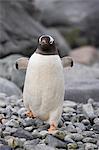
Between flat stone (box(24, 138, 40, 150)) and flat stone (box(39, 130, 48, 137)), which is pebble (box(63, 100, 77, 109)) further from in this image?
flat stone (box(24, 138, 40, 150))

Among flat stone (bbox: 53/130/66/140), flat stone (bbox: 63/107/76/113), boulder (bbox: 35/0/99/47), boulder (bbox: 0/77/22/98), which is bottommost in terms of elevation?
flat stone (bbox: 53/130/66/140)

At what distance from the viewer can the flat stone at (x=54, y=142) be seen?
3.33 metres

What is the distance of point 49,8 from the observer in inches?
542

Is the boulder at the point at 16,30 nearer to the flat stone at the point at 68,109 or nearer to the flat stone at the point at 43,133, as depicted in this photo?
the flat stone at the point at 68,109

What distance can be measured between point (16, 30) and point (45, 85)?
5.02 metres

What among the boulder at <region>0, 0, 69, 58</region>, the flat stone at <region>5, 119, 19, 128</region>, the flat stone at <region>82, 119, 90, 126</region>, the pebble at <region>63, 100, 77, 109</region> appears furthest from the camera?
the boulder at <region>0, 0, 69, 58</region>

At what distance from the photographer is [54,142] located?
3348 mm

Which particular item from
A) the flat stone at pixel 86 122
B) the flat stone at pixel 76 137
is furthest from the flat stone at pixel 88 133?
the flat stone at pixel 86 122

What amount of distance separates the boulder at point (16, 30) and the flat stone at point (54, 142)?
4451 millimetres

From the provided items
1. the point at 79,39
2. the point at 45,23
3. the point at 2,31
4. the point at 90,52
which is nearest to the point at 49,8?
the point at 45,23

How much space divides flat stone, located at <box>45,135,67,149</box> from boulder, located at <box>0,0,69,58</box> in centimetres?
445

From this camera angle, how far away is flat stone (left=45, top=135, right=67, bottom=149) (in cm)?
333

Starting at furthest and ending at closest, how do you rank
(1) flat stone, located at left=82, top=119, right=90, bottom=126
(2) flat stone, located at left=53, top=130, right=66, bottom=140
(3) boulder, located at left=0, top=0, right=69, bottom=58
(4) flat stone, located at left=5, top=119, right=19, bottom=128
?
1. (3) boulder, located at left=0, top=0, right=69, bottom=58
2. (1) flat stone, located at left=82, top=119, right=90, bottom=126
3. (4) flat stone, located at left=5, top=119, right=19, bottom=128
4. (2) flat stone, located at left=53, top=130, right=66, bottom=140

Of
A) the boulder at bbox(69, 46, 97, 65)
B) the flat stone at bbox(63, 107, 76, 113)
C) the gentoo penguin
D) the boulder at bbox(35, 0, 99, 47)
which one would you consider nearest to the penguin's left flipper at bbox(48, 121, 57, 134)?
the gentoo penguin
